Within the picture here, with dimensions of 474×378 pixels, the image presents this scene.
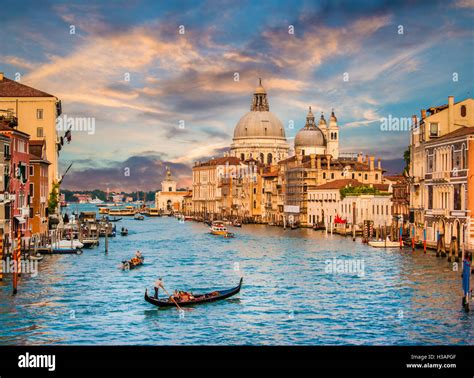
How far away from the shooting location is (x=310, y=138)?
252 feet

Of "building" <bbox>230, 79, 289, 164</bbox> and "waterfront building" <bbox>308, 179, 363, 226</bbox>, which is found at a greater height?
"building" <bbox>230, 79, 289, 164</bbox>

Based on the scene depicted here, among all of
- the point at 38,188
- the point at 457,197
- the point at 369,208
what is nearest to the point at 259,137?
the point at 369,208

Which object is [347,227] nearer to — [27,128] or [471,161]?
[27,128]

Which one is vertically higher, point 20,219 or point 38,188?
point 38,188

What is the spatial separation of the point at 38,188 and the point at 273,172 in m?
41.3

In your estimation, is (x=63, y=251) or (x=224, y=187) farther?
(x=224, y=187)

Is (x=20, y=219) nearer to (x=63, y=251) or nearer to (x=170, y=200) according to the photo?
(x=63, y=251)

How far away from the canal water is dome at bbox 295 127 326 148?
51406mm

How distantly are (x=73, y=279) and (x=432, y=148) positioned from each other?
40.1 ft
